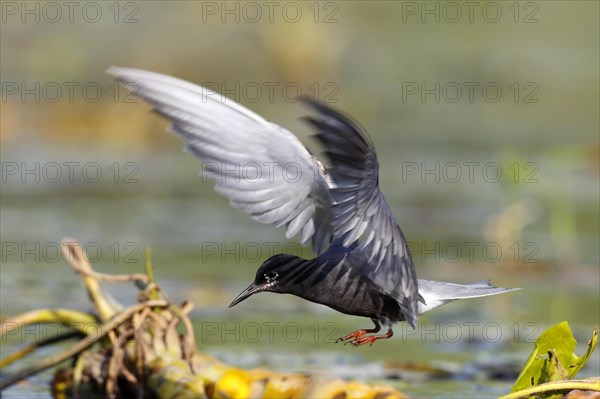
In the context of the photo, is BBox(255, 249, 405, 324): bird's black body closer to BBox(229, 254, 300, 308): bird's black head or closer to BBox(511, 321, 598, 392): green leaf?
BBox(229, 254, 300, 308): bird's black head

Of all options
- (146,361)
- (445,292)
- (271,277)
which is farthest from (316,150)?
(271,277)

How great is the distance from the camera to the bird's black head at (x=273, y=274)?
4645 millimetres

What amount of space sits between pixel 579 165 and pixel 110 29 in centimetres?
852

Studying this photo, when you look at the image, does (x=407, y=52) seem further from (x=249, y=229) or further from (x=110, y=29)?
(x=249, y=229)

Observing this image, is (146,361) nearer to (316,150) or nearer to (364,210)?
(364,210)

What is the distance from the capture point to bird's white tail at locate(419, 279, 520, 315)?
487 centimetres

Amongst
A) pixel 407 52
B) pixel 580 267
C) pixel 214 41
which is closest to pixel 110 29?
pixel 214 41

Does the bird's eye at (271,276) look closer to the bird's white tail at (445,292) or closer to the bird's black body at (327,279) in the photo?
the bird's black body at (327,279)

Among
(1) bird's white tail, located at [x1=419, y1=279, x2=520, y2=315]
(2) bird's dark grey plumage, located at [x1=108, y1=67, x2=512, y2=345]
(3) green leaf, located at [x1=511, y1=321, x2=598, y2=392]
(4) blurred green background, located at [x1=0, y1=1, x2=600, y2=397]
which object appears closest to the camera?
(3) green leaf, located at [x1=511, y1=321, x2=598, y2=392]

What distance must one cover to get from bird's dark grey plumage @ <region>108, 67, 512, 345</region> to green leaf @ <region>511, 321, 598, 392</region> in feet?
1.66

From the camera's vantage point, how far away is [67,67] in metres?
16.8

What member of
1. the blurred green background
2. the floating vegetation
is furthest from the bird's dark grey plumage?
the blurred green background

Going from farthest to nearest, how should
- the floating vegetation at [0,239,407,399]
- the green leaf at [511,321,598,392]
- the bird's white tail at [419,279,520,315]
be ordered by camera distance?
1. the floating vegetation at [0,239,407,399]
2. the bird's white tail at [419,279,520,315]
3. the green leaf at [511,321,598,392]

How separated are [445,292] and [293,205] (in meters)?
0.76
